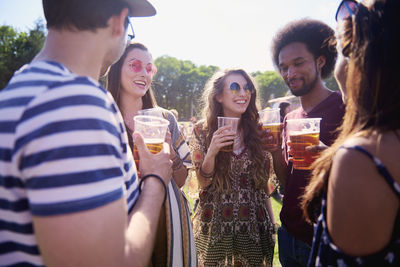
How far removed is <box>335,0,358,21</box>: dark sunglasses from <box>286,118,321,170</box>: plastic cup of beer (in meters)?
0.84

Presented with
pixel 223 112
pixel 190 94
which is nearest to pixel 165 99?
pixel 190 94

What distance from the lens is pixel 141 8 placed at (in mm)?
1475

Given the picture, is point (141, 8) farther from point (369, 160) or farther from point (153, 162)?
point (369, 160)

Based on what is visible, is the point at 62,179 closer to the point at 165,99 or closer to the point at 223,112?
the point at 223,112

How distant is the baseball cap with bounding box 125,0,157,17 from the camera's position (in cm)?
137

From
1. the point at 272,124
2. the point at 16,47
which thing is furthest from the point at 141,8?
the point at 16,47

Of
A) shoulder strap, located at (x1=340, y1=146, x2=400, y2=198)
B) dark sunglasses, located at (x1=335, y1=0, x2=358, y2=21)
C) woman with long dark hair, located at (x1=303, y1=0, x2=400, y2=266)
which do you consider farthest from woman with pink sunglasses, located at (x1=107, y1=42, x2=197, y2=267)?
dark sunglasses, located at (x1=335, y1=0, x2=358, y2=21)

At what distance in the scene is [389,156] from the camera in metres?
1.03

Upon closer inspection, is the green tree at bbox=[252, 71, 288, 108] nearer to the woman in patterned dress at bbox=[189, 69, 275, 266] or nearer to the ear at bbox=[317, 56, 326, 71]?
the ear at bbox=[317, 56, 326, 71]

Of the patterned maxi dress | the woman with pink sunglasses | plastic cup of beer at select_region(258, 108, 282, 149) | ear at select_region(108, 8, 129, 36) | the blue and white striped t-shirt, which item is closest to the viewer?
the blue and white striped t-shirt

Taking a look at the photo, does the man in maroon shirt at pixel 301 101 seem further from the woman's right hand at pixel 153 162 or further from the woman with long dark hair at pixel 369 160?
the woman's right hand at pixel 153 162

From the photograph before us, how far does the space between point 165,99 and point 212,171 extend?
68.6 metres

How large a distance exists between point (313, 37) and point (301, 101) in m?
0.91

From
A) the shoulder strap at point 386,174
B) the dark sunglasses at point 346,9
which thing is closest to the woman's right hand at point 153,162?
the shoulder strap at point 386,174
